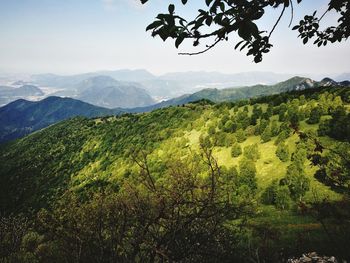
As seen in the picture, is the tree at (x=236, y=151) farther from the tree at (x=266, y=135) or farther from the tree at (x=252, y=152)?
the tree at (x=266, y=135)

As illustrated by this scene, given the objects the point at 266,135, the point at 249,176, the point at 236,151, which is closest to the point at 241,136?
the point at 236,151

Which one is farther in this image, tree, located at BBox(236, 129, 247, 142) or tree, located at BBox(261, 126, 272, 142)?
tree, located at BBox(236, 129, 247, 142)

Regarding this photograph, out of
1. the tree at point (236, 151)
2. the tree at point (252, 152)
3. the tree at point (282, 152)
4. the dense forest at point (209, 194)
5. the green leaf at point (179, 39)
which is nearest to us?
the green leaf at point (179, 39)

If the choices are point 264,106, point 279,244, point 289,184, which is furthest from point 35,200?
point 279,244

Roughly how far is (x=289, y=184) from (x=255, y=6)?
25059 mm

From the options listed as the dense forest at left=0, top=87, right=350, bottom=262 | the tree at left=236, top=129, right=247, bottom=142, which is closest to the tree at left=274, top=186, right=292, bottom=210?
the dense forest at left=0, top=87, right=350, bottom=262

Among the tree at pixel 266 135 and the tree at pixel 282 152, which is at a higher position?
the tree at pixel 266 135

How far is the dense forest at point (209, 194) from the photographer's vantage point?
766 centimetres

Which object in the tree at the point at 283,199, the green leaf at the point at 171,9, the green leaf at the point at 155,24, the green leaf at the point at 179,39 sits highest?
the green leaf at the point at 171,9

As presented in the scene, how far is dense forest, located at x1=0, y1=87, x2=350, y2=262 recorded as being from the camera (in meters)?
7.66

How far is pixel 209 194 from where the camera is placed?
7836 millimetres

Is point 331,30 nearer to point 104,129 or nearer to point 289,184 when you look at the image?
point 289,184

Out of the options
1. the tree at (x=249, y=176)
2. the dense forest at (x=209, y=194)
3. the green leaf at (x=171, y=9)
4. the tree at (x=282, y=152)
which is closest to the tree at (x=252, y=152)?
the dense forest at (x=209, y=194)

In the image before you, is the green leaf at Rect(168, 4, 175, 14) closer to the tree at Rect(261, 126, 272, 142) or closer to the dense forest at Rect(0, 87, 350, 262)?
the dense forest at Rect(0, 87, 350, 262)
